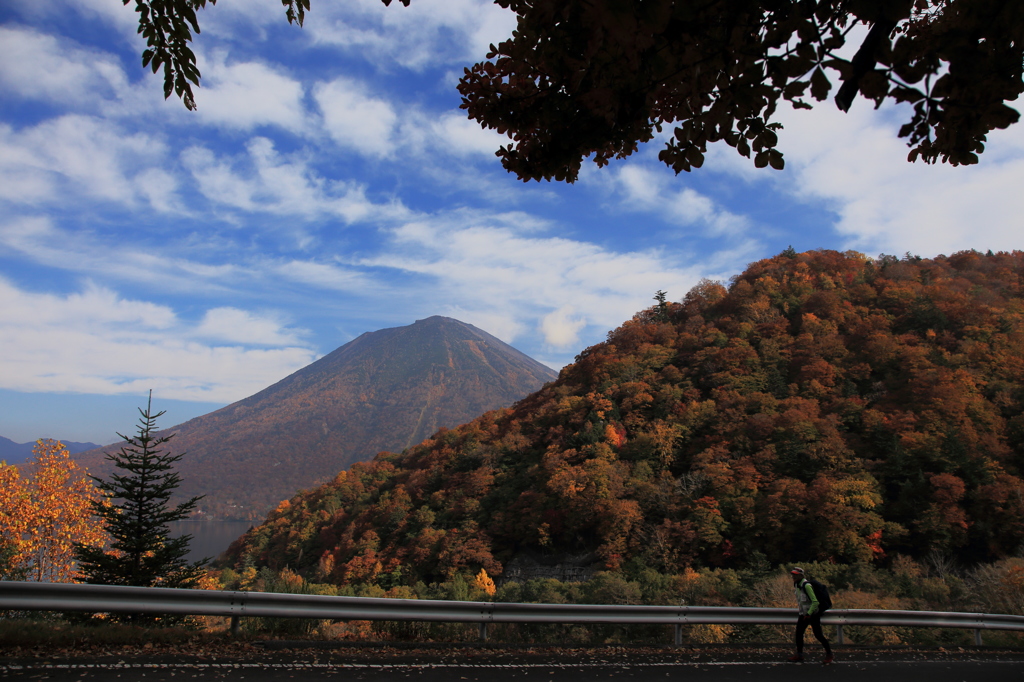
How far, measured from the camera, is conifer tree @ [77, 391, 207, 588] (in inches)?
659

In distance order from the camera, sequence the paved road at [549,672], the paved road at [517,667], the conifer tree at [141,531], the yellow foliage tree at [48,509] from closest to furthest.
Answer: the paved road at [549,672], the paved road at [517,667], the conifer tree at [141,531], the yellow foliage tree at [48,509]

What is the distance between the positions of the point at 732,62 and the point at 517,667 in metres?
5.89

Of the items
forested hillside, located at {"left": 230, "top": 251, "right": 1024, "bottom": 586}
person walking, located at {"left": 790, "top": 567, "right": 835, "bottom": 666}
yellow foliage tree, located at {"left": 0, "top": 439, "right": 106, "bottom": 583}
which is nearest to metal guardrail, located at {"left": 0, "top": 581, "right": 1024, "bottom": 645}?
person walking, located at {"left": 790, "top": 567, "right": 835, "bottom": 666}

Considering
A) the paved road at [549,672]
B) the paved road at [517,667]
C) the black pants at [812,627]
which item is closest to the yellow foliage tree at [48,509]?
the paved road at [517,667]

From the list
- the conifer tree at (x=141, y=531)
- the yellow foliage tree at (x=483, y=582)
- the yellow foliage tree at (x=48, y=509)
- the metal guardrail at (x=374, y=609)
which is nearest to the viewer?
the metal guardrail at (x=374, y=609)

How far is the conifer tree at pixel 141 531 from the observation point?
1673cm

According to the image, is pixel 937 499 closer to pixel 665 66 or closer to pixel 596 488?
pixel 596 488

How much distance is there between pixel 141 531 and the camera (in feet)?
57.6

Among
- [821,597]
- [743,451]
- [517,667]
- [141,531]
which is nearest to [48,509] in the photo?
[141,531]

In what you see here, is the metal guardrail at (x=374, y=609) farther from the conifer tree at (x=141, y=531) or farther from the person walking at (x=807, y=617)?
the conifer tree at (x=141, y=531)

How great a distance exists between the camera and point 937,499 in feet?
113

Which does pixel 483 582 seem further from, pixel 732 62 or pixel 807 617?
pixel 732 62

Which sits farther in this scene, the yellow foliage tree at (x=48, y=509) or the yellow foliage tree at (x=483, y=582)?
the yellow foliage tree at (x=483, y=582)

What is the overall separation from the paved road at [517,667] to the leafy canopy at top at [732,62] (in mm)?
4635
